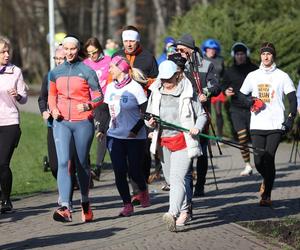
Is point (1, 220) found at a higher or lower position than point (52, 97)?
lower

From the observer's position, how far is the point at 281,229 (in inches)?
379

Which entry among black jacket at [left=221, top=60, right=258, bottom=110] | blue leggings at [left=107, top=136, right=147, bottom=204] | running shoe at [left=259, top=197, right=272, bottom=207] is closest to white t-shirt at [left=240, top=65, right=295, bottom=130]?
running shoe at [left=259, top=197, right=272, bottom=207]

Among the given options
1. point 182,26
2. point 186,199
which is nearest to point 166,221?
point 186,199

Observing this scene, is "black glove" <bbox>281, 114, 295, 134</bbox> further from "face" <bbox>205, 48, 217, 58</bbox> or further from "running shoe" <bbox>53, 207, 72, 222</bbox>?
"face" <bbox>205, 48, 217, 58</bbox>

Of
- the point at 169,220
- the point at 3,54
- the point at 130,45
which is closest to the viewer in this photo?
the point at 169,220

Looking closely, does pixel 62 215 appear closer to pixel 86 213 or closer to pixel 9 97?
pixel 86 213

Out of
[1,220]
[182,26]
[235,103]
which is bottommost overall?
[1,220]

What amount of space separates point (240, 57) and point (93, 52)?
2.61m

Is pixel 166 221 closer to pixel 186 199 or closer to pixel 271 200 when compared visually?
pixel 186 199

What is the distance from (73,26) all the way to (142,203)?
1782 inches

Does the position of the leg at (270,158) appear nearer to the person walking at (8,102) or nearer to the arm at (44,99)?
the arm at (44,99)

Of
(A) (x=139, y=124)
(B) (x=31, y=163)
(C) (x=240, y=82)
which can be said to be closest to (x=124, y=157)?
(A) (x=139, y=124)

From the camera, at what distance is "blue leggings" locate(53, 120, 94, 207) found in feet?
32.9

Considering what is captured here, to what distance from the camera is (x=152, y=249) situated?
28.6 ft
